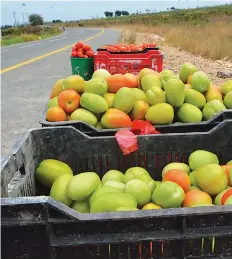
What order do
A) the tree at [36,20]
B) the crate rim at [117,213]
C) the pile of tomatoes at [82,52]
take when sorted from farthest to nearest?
the tree at [36,20] < the pile of tomatoes at [82,52] < the crate rim at [117,213]

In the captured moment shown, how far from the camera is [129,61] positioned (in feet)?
18.8

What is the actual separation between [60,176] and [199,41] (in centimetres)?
1708

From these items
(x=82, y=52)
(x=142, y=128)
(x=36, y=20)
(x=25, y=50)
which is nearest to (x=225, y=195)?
(x=142, y=128)

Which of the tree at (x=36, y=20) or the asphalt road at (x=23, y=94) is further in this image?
the tree at (x=36, y=20)

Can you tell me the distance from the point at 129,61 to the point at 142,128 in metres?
2.96

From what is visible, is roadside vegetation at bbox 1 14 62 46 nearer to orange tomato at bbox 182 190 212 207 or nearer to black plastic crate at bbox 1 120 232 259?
orange tomato at bbox 182 190 212 207

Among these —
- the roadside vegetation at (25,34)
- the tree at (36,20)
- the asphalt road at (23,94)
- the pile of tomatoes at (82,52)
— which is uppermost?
the pile of tomatoes at (82,52)

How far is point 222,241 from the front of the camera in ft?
5.40

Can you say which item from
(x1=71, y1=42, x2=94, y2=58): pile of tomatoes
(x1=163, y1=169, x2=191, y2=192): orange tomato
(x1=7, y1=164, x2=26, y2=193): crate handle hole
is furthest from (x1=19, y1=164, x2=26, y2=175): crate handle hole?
(x1=71, y1=42, x2=94, y2=58): pile of tomatoes

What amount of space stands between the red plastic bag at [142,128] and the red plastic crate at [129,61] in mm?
2876

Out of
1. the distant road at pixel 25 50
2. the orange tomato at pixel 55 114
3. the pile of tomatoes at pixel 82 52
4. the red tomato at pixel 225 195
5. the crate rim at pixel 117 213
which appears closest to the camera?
the crate rim at pixel 117 213

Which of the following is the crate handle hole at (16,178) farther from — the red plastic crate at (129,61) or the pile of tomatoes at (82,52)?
the pile of tomatoes at (82,52)

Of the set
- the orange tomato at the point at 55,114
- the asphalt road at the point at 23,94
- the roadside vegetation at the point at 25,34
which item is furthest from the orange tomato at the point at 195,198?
the roadside vegetation at the point at 25,34

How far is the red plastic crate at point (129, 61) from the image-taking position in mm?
5762
